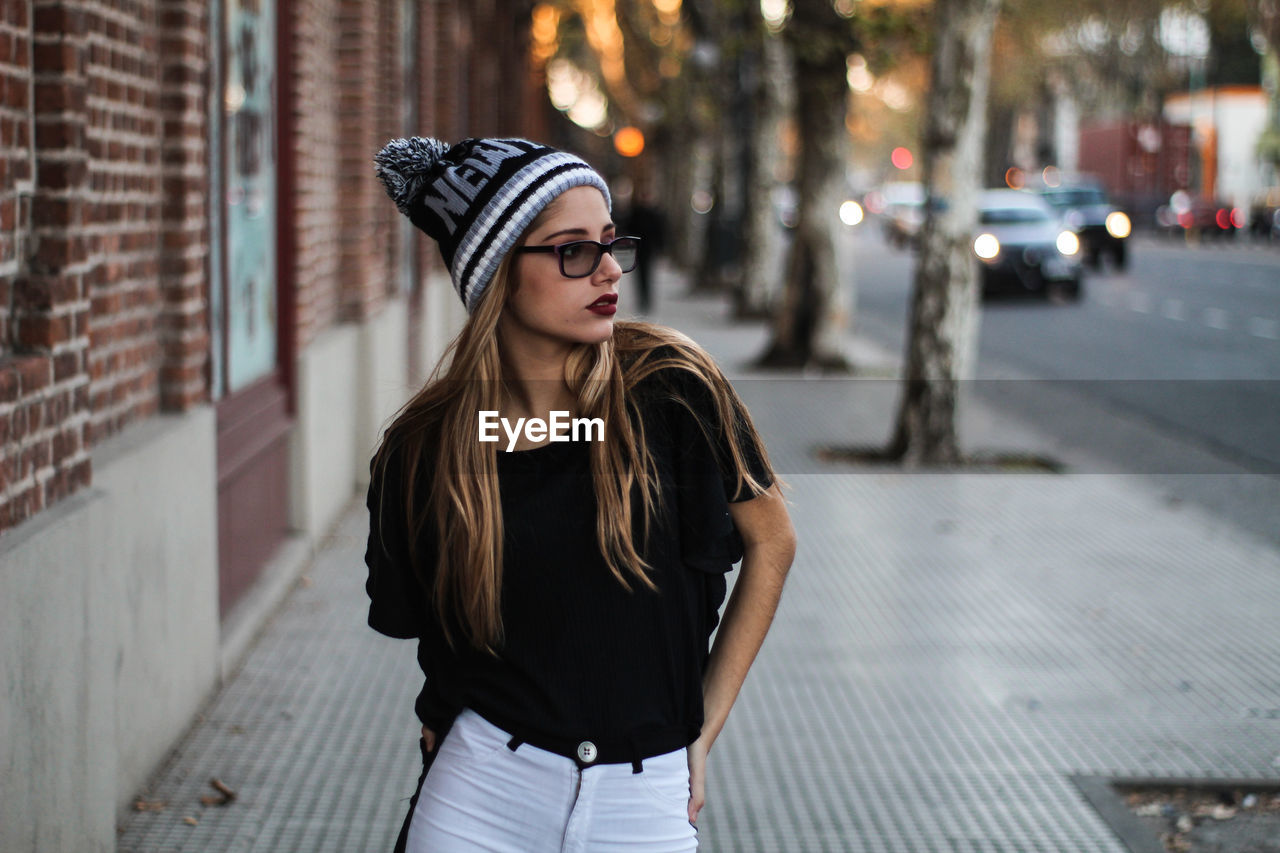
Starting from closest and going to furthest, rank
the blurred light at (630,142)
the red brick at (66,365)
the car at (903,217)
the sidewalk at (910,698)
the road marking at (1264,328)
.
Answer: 1. the red brick at (66,365)
2. the sidewalk at (910,698)
3. the road marking at (1264,328)
4. the blurred light at (630,142)
5. the car at (903,217)

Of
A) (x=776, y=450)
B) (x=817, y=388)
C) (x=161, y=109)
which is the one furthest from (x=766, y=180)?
(x=161, y=109)

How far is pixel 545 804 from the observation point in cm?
231

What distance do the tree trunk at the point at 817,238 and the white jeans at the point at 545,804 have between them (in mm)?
13951

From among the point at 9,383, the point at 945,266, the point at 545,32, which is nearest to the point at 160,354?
the point at 9,383

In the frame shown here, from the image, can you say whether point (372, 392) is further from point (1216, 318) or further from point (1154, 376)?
point (1216, 318)

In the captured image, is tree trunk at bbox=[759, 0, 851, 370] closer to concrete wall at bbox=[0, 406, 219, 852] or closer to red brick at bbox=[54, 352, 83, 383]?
concrete wall at bbox=[0, 406, 219, 852]

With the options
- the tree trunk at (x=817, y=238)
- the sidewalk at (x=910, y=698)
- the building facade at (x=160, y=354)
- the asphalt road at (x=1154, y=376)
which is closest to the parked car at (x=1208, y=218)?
the asphalt road at (x=1154, y=376)

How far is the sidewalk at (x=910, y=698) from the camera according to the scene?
4.66 meters

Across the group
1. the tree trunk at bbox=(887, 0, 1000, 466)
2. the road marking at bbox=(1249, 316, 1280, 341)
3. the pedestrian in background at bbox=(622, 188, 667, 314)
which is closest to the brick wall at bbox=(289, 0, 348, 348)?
the tree trunk at bbox=(887, 0, 1000, 466)

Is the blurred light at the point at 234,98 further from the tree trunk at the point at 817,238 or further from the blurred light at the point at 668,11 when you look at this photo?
the blurred light at the point at 668,11

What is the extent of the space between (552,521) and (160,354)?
11.9 feet

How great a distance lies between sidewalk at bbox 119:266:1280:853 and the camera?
15.3ft

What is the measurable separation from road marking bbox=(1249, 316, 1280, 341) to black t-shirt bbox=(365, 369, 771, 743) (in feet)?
62.2

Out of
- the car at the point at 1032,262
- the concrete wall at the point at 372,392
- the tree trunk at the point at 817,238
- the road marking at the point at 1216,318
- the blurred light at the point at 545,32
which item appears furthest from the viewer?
the blurred light at the point at 545,32
